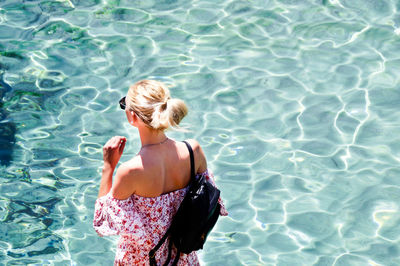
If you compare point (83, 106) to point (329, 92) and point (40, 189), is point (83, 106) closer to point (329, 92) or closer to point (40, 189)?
point (40, 189)

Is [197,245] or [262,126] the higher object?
[197,245]

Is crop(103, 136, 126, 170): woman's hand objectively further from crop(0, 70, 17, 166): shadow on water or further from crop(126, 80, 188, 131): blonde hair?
crop(0, 70, 17, 166): shadow on water

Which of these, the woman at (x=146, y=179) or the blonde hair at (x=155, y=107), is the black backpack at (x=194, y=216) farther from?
the blonde hair at (x=155, y=107)

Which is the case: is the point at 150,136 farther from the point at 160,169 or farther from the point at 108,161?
the point at 108,161

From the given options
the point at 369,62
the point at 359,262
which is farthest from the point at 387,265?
the point at 369,62

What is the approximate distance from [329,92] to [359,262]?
7.20 feet

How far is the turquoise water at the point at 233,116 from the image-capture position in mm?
4719

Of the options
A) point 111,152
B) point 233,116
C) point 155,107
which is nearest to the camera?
point 155,107

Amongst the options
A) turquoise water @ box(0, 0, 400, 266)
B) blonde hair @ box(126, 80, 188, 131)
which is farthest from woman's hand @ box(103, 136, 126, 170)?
turquoise water @ box(0, 0, 400, 266)

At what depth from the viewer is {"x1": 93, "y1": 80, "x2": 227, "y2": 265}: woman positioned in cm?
298

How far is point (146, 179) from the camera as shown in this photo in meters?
3.07

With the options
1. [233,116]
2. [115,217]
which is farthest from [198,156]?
[233,116]

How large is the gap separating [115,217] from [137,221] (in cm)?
12

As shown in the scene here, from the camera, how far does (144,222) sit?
10.6ft
